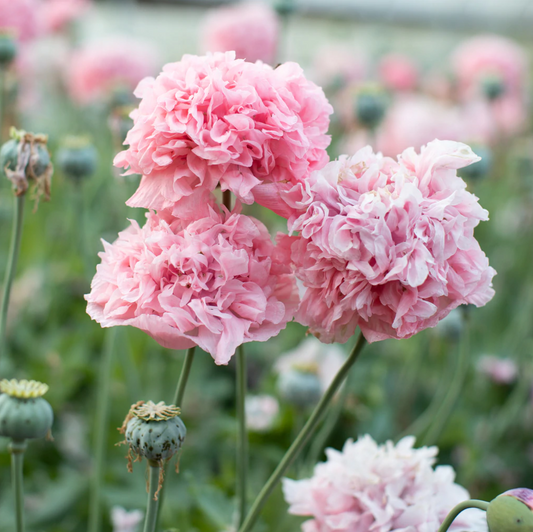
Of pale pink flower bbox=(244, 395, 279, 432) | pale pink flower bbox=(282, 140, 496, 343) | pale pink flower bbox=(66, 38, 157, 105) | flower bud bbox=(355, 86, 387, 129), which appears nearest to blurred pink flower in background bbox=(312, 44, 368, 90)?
pale pink flower bbox=(66, 38, 157, 105)

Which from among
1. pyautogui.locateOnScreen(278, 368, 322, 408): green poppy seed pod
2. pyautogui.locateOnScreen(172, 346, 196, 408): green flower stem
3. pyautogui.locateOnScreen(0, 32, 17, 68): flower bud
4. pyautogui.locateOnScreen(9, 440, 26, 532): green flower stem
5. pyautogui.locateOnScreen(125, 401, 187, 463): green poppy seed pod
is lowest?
pyautogui.locateOnScreen(278, 368, 322, 408): green poppy seed pod

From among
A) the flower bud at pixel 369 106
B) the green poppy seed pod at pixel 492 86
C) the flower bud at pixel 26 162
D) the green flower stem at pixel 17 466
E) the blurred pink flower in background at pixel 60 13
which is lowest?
the green flower stem at pixel 17 466

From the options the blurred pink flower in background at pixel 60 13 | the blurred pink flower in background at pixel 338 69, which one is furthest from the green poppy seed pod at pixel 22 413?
the blurred pink flower in background at pixel 60 13

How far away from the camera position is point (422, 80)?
11.4 ft

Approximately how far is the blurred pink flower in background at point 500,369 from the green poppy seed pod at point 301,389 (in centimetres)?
62

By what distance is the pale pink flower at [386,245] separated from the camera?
0.55 metres

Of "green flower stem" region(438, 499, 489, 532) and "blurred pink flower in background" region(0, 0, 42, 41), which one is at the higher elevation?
"blurred pink flower in background" region(0, 0, 42, 41)

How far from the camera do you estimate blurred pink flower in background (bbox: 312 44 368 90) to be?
2.38 metres

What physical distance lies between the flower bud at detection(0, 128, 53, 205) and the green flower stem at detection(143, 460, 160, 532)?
13.6 inches

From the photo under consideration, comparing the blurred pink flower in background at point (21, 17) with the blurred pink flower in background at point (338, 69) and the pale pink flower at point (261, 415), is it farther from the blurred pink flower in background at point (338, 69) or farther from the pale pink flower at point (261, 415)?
the pale pink flower at point (261, 415)

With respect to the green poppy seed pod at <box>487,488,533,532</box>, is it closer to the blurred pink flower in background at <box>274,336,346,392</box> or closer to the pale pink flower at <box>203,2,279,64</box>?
the blurred pink flower in background at <box>274,336,346,392</box>

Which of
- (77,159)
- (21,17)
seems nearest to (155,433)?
(77,159)

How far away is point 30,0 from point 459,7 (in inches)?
148

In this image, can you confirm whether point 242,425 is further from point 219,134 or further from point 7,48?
point 7,48
